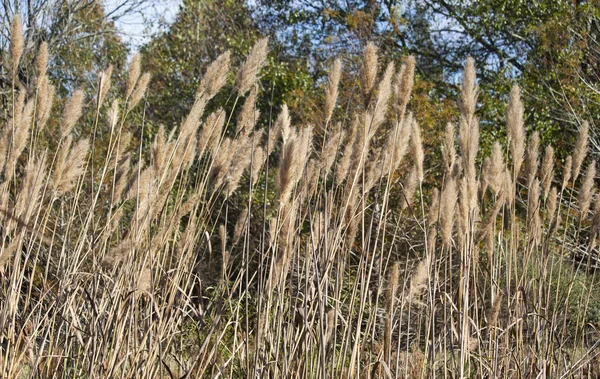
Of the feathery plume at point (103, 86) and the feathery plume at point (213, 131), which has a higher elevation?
the feathery plume at point (103, 86)

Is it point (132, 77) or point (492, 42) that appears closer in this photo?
point (132, 77)

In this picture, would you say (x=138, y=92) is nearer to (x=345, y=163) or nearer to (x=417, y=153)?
(x=345, y=163)

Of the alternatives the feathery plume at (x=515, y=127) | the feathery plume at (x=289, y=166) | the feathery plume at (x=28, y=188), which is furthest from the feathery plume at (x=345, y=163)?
the feathery plume at (x=28, y=188)

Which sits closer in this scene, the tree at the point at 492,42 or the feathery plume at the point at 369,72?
the feathery plume at the point at 369,72

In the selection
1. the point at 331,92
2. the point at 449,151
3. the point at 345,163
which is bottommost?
the point at 345,163

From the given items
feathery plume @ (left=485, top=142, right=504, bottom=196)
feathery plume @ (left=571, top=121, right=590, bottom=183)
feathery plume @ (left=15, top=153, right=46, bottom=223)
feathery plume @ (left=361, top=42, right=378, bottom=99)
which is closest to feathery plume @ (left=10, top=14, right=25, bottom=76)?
feathery plume @ (left=15, top=153, right=46, bottom=223)

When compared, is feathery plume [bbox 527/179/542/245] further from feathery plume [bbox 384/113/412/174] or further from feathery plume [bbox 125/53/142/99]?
feathery plume [bbox 125/53/142/99]

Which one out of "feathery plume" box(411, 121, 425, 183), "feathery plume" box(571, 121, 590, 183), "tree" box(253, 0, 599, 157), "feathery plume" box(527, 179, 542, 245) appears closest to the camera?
"feathery plume" box(411, 121, 425, 183)

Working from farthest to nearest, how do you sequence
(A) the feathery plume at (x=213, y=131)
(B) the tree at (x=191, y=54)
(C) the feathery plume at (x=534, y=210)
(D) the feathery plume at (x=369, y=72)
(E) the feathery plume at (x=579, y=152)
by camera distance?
(B) the tree at (x=191, y=54) < (E) the feathery plume at (x=579, y=152) < (C) the feathery plume at (x=534, y=210) < (A) the feathery plume at (x=213, y=131) < (D) the feathery plume at (x=369, y=72)

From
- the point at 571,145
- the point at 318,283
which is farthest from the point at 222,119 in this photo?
the point at 571,145

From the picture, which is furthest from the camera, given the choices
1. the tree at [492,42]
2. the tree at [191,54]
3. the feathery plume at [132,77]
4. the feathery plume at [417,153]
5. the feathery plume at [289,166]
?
the tree at [191,54]

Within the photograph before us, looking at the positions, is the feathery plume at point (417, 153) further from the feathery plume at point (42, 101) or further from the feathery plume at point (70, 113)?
the feathery plume at point (42, 101)

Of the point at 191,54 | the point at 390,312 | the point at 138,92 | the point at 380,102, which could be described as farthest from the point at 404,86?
the point at 191,54

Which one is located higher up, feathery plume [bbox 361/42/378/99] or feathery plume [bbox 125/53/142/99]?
feathery plume [bbox 361/42/378/99]
